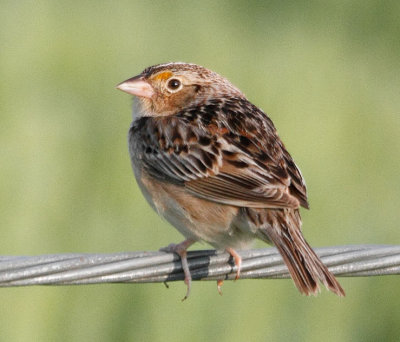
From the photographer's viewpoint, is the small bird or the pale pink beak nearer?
the small bird

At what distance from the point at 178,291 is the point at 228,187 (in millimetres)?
1123

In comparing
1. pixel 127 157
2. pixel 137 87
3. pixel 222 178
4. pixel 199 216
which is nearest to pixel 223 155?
pixel 222 178

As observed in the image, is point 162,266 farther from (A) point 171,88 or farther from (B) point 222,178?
(A) point 171,88

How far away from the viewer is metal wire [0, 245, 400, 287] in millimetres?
4160

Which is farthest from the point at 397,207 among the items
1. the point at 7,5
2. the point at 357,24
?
the point at 7,5

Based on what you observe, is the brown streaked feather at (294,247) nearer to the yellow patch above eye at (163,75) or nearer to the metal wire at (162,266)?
the metal wire at (162,266)

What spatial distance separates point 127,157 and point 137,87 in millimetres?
739

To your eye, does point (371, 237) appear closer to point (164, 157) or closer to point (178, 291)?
point (178, 291)

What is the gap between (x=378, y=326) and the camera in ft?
22.0

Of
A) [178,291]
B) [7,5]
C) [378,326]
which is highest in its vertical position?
[7,5]

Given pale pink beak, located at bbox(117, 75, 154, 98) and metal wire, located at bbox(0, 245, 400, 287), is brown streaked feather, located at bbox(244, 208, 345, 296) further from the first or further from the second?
pale pink beak, located at bbox(117, 75, 154, 98)

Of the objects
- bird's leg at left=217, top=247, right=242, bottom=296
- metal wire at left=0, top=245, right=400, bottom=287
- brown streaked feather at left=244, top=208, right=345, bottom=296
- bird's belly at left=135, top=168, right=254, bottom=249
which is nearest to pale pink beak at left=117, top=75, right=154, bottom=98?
bird's belly at left=135, top=168, right=254, bottom=249

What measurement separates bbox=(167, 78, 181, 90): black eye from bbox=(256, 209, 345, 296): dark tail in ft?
4.05

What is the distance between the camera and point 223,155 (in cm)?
539
